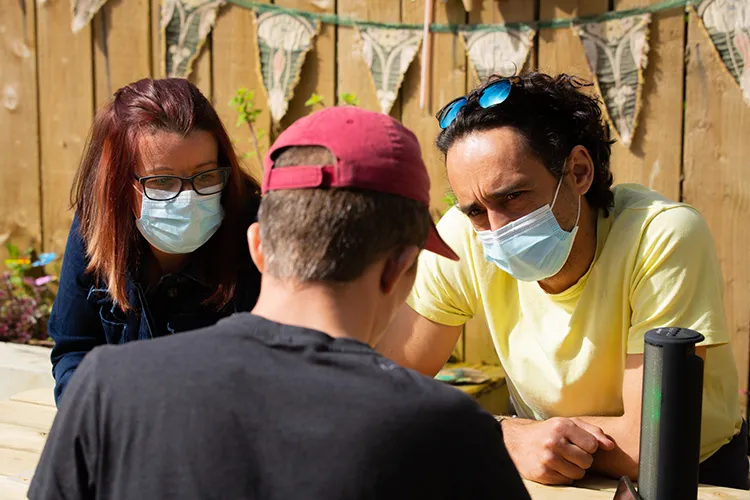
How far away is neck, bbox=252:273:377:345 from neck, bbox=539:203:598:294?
1207 millimetres

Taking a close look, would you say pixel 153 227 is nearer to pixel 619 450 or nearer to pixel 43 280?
pixel 619 450

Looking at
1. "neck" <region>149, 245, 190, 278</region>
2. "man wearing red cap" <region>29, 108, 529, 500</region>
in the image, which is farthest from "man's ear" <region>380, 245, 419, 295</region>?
"neck" <region>149, 245, 190, 278</region>

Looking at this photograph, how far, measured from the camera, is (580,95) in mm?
2266

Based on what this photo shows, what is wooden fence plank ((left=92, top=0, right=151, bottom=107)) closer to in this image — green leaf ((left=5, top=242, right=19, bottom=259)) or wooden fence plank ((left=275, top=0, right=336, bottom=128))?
wooden fence plank ((left=275, top=0, right=336, bottom=128))

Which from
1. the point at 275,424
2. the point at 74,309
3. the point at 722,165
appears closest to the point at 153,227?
the point at 74,309

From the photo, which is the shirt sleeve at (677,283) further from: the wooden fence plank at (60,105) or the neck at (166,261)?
the wooden fence plank at (60,105)

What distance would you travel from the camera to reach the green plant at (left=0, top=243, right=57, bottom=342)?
14.9 ft

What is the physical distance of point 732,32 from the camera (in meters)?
3.11

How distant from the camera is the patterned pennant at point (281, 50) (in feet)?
12.5

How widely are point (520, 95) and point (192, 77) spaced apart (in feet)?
7.87

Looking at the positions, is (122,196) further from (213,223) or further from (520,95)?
(520,95)

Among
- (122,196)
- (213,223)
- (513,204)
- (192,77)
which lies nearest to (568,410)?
(513,204)

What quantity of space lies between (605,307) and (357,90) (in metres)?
2.01

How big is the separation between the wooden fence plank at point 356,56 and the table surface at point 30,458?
6.16ft
